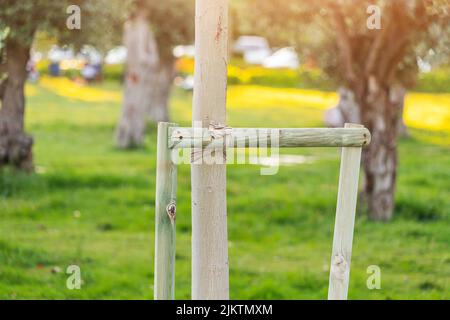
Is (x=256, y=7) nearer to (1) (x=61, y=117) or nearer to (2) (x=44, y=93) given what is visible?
(1) (x=61, y=117)

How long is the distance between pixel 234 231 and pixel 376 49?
4124mm

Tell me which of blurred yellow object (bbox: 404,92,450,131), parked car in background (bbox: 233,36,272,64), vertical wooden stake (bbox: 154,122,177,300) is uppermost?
parked car in background (bbox: 233,36,272,64)

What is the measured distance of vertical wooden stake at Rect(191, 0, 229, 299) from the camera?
22.2 feet

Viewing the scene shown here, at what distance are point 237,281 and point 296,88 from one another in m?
49.9

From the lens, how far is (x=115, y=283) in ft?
34.3

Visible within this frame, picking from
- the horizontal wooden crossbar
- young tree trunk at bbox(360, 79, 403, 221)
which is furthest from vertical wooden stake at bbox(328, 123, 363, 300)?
young tree trunk at bbox(360, 79, 403, 221)

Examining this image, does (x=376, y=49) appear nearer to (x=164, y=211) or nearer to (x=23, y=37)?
(x=23, y=37)

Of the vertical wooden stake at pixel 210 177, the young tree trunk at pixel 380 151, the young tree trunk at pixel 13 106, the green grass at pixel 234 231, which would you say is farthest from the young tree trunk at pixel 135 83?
the vertical wooden stake at pixel 210 177

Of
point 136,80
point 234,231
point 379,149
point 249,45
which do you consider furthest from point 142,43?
point 249,45

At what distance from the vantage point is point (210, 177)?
676cm

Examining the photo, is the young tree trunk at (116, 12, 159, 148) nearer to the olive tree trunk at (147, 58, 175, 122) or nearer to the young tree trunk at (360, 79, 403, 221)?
the olive tree trunk at (147, 58, 175, 122)

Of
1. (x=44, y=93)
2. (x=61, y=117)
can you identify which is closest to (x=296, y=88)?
(x=44, y=93)

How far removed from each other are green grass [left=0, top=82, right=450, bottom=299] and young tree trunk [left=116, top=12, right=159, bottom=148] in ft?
4.01

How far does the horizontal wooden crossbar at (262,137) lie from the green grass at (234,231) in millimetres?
4045
